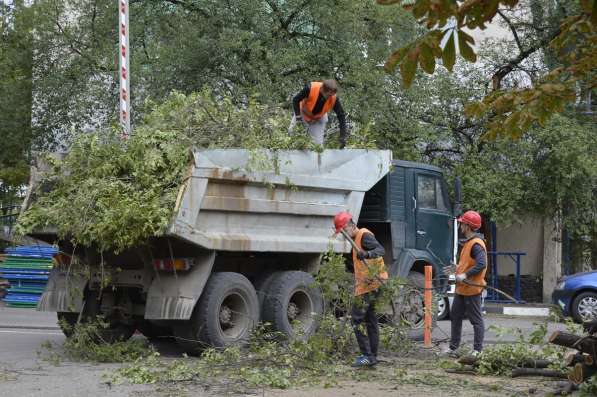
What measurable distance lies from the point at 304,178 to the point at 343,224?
1442mm

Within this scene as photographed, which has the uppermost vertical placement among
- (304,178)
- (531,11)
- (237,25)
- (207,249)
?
(531,11)

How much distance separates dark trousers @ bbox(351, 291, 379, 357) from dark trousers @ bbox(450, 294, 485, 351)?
126 cm

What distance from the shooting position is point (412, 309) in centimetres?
1153

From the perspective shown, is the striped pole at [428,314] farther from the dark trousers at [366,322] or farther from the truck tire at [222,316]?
the truck tire at [222,316]

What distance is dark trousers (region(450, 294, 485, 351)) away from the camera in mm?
10250

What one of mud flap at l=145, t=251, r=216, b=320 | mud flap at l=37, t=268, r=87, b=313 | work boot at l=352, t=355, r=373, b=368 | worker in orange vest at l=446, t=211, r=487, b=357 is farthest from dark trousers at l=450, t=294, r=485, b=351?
mud flap at l=37, t=268, r=87, b=313

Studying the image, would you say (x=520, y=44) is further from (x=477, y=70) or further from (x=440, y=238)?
(x=440, y=238)

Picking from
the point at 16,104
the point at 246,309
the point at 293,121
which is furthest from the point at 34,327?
the point at 16,104

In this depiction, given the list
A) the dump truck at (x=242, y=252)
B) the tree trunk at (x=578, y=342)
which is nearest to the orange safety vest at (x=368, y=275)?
the dump truck at (x=242, y=252)

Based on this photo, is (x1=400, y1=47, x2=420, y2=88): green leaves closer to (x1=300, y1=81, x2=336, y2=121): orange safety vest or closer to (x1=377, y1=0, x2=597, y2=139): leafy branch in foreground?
(x1=377, y1=0, x2=597, y2=139): leafy branch in foreground

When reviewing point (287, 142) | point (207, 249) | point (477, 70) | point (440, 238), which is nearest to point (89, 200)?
point (207, 249)

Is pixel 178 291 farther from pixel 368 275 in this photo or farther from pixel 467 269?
pixel 467 269

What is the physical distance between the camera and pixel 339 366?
9.56 metres

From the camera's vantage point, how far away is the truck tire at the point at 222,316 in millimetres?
10242
